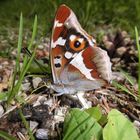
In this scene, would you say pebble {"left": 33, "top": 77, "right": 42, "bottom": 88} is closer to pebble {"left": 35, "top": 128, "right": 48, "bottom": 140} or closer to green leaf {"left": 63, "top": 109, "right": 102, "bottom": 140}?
pebble {"left": 35, "top": 128, "right": 48, "bottom": 140}

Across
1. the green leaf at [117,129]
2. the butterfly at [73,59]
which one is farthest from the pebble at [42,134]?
the green leaf at [117,129]

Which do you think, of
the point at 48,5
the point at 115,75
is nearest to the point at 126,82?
the point at 115,75

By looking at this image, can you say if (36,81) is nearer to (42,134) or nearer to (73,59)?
(73,59)

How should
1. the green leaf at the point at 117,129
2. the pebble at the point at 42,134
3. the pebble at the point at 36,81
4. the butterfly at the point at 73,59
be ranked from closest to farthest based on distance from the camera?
1. the green leaf at the point at 117,129
2. the pebble at the point at 42,134
3. the butterfly at the point at 73,59
4. the pebble at the point at 36,81

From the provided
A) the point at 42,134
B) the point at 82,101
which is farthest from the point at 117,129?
the point at 82,101

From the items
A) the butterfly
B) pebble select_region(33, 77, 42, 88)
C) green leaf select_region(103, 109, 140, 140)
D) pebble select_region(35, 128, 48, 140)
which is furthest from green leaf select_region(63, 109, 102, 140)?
pebble select_region(33, 77, 42, 88)

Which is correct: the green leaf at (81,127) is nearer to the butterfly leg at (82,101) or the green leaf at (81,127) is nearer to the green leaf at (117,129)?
the green leaf at (117,129)
